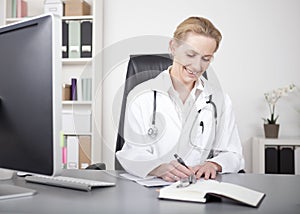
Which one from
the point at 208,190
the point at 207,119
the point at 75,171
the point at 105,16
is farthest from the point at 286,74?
the point at 208,190

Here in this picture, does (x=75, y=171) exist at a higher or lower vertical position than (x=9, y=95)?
lower

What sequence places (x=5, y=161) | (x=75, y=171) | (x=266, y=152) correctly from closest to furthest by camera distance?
(x=5, y=161) < (x=75, y=171) < (x=266, y=152)

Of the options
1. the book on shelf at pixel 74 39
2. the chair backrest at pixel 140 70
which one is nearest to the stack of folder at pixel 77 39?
the book on shelf at pixel 74 39

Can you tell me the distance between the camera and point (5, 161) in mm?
1024

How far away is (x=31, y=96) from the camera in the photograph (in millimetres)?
937

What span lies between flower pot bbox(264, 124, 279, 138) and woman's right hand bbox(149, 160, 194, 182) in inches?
81.9

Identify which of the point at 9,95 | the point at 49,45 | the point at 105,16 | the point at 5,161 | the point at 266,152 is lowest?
the point at 266,152

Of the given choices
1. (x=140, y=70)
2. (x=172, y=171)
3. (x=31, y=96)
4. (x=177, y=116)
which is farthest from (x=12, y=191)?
(x=140, y=70)

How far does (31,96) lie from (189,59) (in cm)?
49

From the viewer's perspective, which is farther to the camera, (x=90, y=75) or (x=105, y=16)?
(x=105, y=16)

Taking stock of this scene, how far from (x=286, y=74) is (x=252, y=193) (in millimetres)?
2610

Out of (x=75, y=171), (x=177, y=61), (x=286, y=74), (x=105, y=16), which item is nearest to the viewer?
(x=177, y=61)

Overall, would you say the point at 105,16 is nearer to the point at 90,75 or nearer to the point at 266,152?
the point at 266,152

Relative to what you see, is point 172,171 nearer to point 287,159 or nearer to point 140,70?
point 140,70
